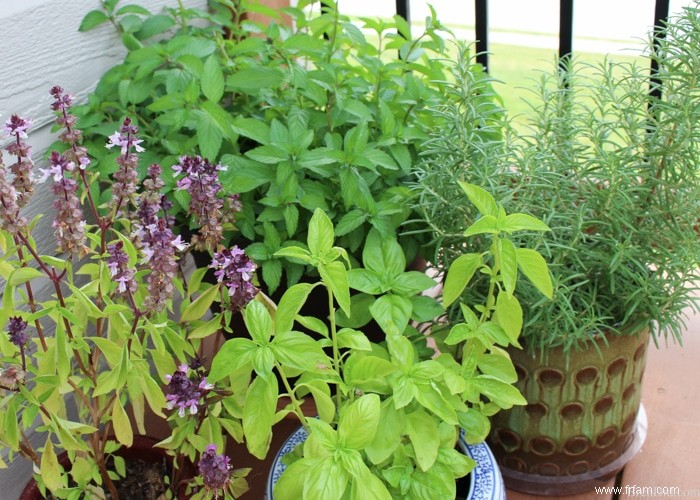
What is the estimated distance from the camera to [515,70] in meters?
3.48

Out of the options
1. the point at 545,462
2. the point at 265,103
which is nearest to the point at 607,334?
the point at 545,462

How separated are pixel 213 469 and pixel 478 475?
1.01ft

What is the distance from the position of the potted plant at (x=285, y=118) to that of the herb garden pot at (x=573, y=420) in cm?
26

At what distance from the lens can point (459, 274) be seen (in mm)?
907

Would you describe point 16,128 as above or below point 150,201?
above

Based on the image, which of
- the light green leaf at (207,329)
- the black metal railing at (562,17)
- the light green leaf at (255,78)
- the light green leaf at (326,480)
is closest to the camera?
the light green leaf at (326,480)

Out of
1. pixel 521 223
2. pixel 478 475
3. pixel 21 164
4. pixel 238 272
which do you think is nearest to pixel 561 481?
pixel 478 475

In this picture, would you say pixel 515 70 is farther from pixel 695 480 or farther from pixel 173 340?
pixel 173 340

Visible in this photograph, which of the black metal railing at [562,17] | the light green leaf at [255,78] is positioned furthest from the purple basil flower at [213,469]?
the black metal railing at [562,17]

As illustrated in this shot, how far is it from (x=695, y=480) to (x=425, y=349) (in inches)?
17.3

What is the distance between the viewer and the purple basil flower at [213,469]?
863mm

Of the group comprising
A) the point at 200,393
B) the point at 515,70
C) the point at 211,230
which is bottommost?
the point at 515,70

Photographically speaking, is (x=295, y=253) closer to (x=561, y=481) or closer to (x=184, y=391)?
(x=184, y=391)

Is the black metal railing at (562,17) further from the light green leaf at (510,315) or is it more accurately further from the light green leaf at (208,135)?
the light green leaf at (510,315)
